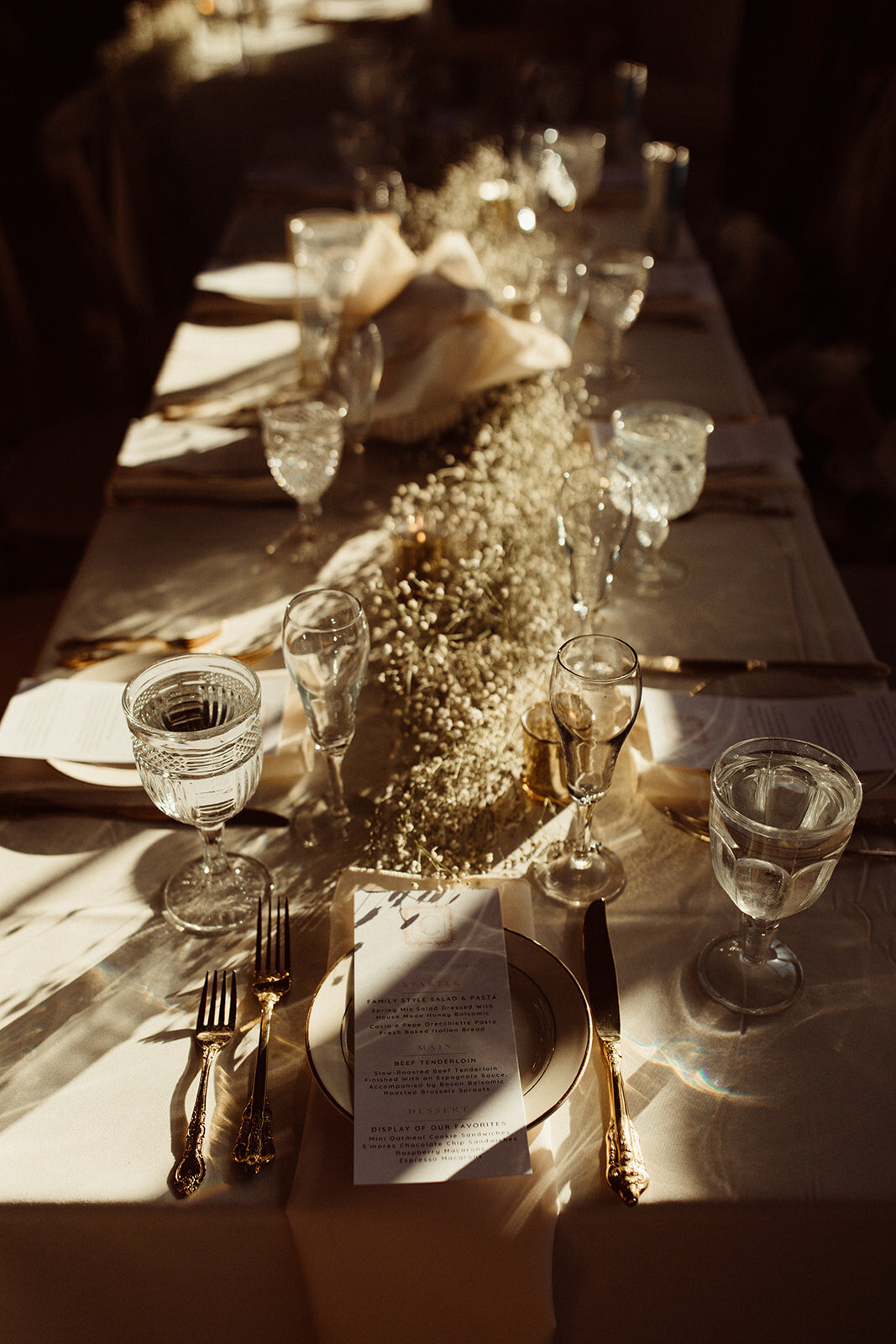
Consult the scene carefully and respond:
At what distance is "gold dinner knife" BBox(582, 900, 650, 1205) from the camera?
2.73 feet

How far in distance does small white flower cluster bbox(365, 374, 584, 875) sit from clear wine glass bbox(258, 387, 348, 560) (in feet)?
0.46

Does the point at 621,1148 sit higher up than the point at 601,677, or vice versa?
the point at 601,677

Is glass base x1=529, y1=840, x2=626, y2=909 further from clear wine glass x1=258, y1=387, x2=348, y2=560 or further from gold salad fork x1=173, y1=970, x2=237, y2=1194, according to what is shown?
clear wine glass x1=258, y1=387, x2=348, y2=560

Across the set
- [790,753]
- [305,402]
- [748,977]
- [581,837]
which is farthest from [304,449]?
[748,977]

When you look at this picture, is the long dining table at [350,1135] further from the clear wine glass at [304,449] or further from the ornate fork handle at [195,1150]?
the clear wine glass at [304,449]

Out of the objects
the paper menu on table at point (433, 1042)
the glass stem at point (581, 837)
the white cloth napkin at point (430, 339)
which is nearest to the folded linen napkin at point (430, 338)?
the white cloth napkin at point (430, 339)

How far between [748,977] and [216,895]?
0.54 m

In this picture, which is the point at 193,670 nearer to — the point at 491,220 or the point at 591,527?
the point at 591,527

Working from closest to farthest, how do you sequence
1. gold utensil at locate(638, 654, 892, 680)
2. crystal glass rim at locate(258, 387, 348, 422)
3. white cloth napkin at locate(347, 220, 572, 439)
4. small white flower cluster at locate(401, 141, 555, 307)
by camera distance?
gold utensil at locate(638, 654, 892, 680) → crystal glass rim at locate(258, 387, 348, 422) → white cloth napkin at locate(347, 220, 572, 439) → small white flower cluster at locate(401, 141, 555, 307)

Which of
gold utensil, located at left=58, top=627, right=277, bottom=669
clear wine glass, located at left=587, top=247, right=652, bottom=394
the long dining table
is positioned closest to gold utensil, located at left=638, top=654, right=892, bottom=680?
the long dining table

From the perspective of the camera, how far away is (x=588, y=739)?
1.02m

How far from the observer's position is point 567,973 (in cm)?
95

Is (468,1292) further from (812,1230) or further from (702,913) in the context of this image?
(702,913)

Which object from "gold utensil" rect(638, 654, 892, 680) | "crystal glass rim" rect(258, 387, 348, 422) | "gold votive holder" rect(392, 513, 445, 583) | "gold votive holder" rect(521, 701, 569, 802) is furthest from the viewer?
"crystal glass rim" rect(258, 387, 348, 422)
